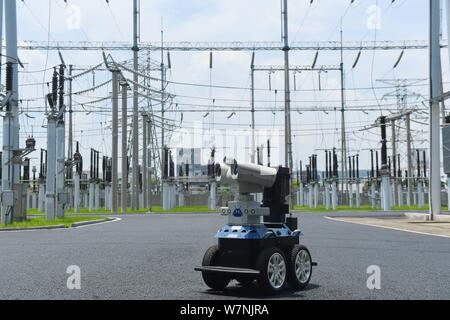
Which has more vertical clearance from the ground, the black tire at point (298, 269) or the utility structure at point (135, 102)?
the utility structure at point (135, 102)

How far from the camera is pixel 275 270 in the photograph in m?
7.74

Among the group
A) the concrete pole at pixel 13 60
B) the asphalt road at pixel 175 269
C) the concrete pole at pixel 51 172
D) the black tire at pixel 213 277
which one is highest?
the concrete pole at pixel 13 60

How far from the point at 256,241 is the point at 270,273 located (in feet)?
1.58

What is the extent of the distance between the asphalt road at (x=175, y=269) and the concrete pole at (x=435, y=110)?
41.7 feet

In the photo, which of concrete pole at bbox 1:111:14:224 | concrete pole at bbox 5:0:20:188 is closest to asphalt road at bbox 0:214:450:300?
concrete pole at bbox 1:111:14:224

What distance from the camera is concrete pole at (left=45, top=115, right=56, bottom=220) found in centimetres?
2891

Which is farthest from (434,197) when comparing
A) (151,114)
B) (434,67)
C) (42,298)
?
(151,114)

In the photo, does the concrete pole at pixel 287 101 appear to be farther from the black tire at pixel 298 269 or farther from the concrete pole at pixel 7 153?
the black tire at pixel 298 269

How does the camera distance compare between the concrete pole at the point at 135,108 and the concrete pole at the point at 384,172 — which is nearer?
the concrete pole at the point at 384,172

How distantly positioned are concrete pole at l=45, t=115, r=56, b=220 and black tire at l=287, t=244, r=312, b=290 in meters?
22.8

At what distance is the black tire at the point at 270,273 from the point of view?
7445 millimetres

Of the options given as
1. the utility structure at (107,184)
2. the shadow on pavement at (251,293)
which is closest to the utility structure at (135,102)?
the utility structure at (107,184)

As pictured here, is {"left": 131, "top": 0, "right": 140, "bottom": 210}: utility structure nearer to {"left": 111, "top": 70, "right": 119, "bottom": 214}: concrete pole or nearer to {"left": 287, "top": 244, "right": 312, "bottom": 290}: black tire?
{"left": 111, "top": 70, "right": 119, "bottom": 214}: concrete pole

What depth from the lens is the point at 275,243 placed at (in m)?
7.92
